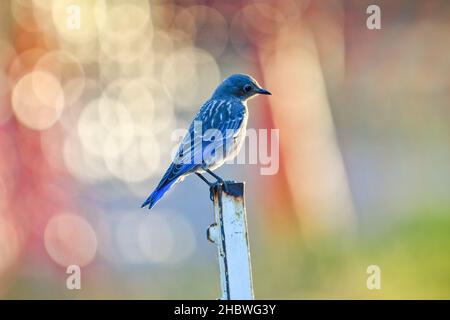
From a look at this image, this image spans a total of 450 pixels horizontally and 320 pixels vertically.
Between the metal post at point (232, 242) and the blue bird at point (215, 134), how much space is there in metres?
1.19

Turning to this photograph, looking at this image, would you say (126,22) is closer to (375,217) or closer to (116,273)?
(116,273)

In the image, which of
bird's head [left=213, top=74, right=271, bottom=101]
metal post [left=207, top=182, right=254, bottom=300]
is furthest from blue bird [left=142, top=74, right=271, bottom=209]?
metal post [left=207, top=182, right=254, bottom=300]

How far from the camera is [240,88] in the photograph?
23.4 feet

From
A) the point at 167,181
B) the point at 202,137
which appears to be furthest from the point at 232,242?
the point at 202,137

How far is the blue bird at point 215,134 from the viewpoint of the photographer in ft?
19.6

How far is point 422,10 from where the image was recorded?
1193 centimetres

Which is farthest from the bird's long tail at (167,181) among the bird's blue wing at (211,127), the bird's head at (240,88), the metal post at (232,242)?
the bird's head at (240,88)

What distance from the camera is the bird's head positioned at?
710 centimetres

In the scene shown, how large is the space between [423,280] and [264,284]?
7.76 feet

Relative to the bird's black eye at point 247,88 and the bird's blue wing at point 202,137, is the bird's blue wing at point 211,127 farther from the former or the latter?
the bird's black eye at point 247,88

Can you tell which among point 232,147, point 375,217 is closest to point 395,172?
point 375,217

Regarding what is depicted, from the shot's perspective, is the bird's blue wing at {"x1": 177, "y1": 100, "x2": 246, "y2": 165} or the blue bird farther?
the bird's blue wing at {"x1": 177, "y1": 100, "x2": 246, "y2": 165}

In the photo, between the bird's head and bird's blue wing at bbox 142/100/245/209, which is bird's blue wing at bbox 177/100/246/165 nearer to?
bird's blue wing at bbox 142/100/245/209
